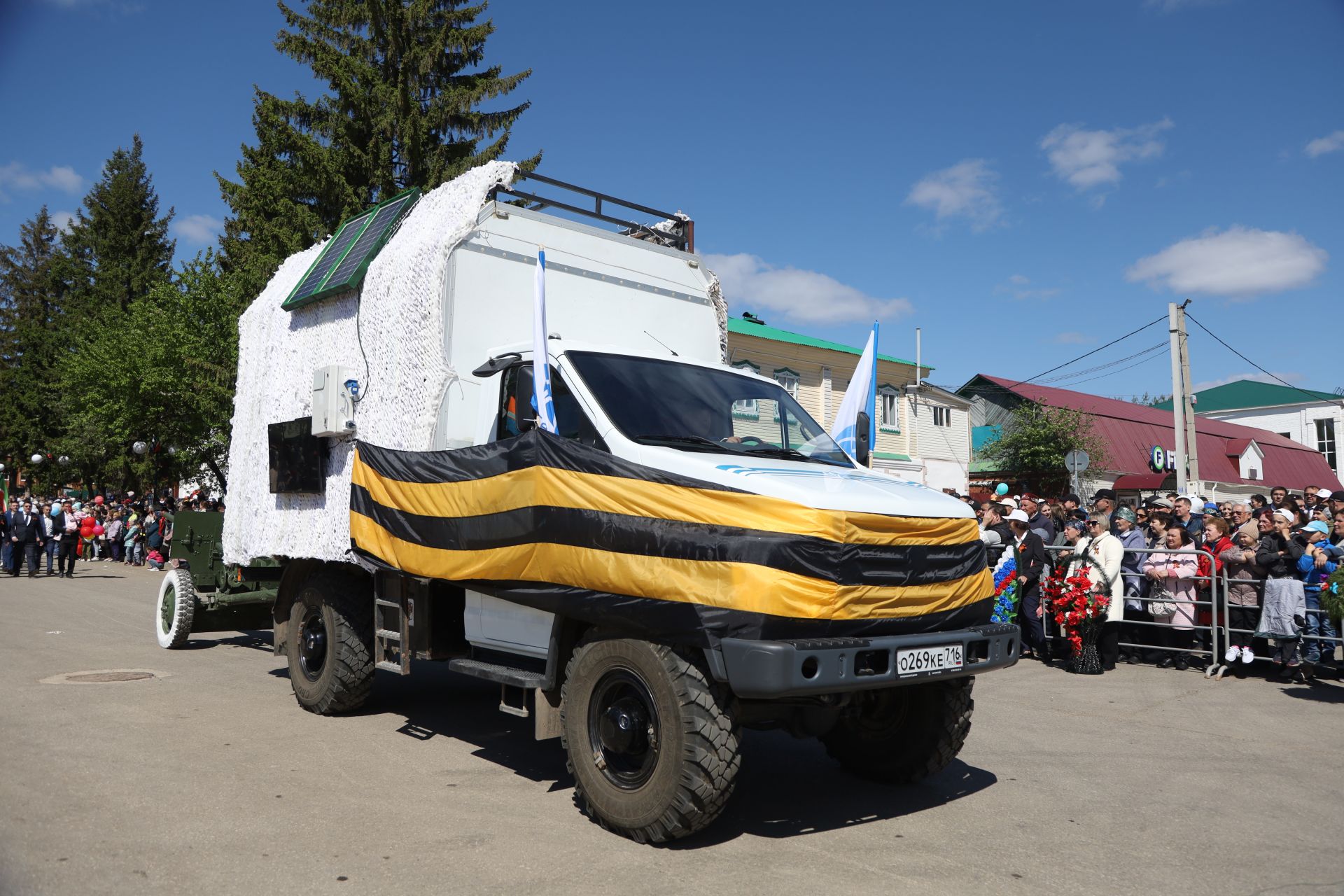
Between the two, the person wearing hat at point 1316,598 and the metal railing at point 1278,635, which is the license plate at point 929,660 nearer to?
the metal railing at point 1278,635

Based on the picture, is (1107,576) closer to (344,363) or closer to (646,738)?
(646,738)

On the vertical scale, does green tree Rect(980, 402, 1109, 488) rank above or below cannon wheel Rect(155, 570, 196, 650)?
above

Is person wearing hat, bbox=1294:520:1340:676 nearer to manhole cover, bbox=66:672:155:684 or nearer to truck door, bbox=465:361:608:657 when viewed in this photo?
truck door, bbox=465:361:608:657

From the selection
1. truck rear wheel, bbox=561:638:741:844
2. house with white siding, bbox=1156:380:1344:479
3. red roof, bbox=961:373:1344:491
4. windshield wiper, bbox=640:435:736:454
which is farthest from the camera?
house with white siding, bbox=1156:380:1344:479

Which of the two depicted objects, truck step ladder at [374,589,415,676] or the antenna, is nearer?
truck step ladder at [374,589,415,676]

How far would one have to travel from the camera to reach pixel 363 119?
958 inches

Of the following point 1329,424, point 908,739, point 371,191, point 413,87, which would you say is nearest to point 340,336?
point 908,739

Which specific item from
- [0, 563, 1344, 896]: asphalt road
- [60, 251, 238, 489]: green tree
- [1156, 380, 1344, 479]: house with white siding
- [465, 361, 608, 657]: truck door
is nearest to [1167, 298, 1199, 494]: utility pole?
[0, 563, 1344, 896]: asphalt road

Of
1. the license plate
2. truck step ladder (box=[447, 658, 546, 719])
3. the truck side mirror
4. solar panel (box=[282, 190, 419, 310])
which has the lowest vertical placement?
truck step ladder (box=[447, 658, 546, 719])

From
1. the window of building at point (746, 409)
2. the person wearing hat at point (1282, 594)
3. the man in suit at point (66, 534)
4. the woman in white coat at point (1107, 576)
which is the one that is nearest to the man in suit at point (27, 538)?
the man in suit at point (66, 534)

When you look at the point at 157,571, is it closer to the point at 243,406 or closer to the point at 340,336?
the point at 243,406

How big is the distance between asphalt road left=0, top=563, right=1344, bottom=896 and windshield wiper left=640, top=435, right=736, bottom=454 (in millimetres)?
2067

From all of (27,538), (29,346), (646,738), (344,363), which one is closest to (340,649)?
(344,363)

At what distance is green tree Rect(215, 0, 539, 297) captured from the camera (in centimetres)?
2386
